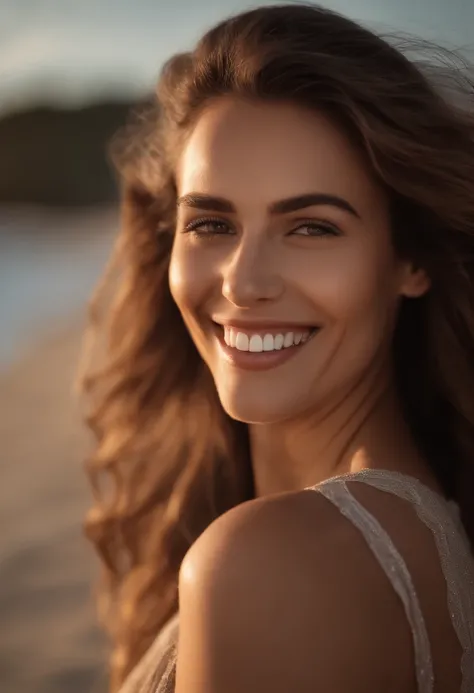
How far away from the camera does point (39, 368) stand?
866 centimetres

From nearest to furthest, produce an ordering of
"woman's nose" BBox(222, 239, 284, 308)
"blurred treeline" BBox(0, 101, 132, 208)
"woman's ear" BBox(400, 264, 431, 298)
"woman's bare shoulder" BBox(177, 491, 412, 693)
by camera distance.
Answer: "woman's bare shoulder" BBox(177, 491, 412, 693)
"woman's nose" BBox(222, 239, 284, 308)
"woman's ear" BBox(400, 264, 431, 298)
"blurred treeline" BBox(0, 101, 132, 208)

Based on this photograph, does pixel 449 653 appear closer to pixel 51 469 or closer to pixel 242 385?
pixel 242 385

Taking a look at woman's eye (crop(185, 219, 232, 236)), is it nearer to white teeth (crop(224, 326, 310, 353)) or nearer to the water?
white teeth (crop(224, 326, 310, 353))

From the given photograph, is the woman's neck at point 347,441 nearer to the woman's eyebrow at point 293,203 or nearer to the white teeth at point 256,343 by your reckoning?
the white teeth at point 256,343

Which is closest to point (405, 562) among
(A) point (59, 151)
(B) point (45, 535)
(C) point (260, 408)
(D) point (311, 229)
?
(C) point (260, 408)

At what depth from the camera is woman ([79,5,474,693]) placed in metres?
1.56

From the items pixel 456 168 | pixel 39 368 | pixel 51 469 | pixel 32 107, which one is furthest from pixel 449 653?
pixel 32 107

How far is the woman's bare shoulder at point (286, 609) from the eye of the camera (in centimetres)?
151

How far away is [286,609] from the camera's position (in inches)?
59.7

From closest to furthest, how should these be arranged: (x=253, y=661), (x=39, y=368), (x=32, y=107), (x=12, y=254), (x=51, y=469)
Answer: (x=253, y=661) → (x=51, y=469) → (x=39, y=368) → (x=12, y=254) → (x=32, y=107)

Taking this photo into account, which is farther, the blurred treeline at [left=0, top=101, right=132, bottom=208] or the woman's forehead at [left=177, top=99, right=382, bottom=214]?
the blurred treeline at [left=0, top=101, right=132, bottom=208]

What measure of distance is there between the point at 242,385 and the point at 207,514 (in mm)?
934

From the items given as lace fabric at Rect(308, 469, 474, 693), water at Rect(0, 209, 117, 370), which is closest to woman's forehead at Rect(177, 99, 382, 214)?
lace fabric at Rect(308, 469, 474, 693)

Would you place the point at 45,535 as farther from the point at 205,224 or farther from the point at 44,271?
the point at 44,271
